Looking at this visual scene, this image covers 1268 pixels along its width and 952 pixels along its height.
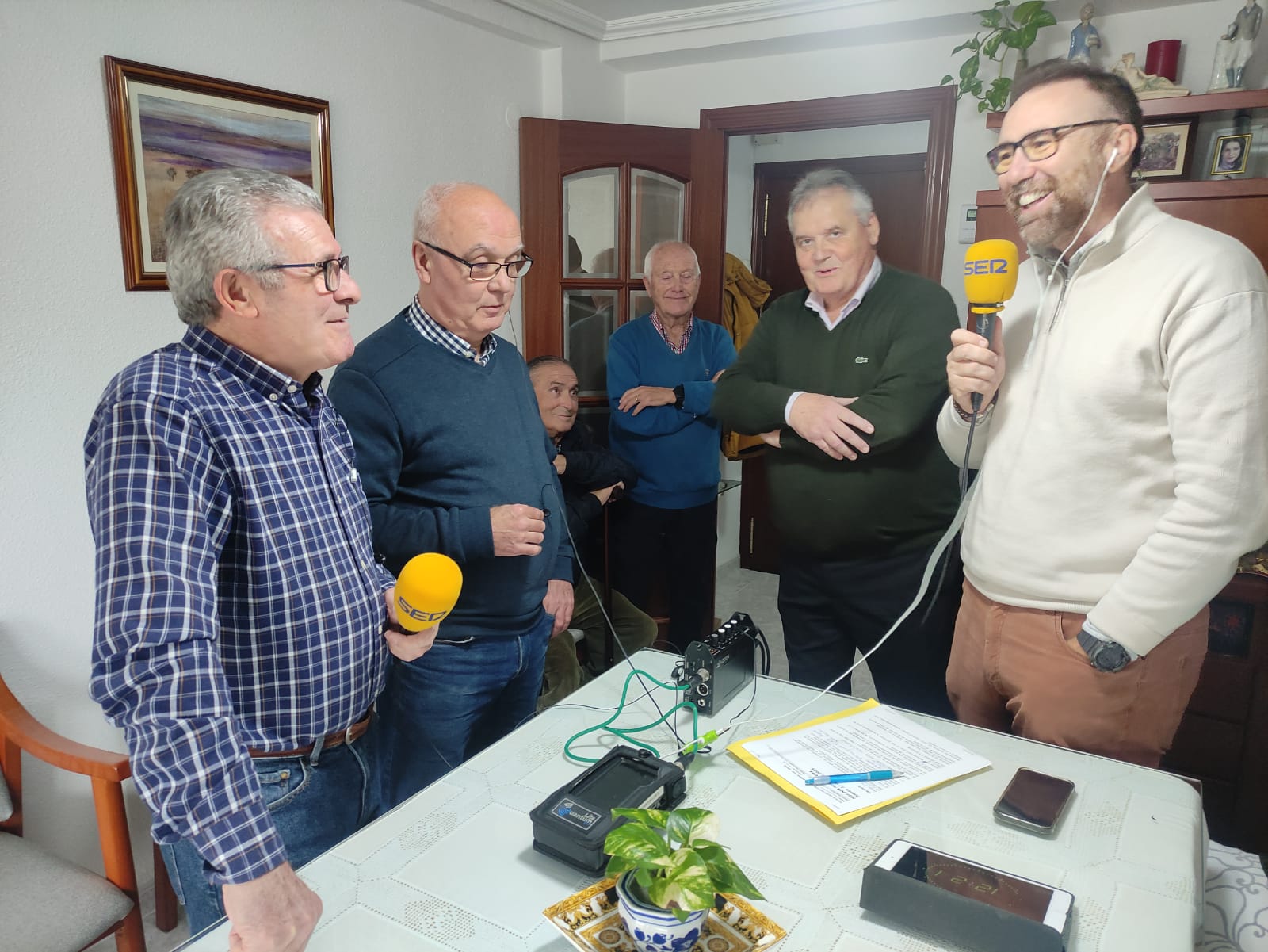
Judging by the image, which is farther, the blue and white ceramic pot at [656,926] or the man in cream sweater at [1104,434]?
the man in cream sweater at [1104,434]

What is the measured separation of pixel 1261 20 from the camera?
7.75 ft

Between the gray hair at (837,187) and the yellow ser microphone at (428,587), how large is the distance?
113 centimetres

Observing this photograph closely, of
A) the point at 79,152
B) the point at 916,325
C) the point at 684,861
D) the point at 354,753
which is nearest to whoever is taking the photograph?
the point at 684,861

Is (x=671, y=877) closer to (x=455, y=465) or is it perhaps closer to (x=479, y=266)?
(x=455, y=465)

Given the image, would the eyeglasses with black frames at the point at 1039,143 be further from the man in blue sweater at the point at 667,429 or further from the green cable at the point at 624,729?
the man in blue sweater at the point at 667,429

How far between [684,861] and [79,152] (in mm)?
2000

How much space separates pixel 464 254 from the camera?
1.54 meters

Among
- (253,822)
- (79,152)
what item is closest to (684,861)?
(253,822)

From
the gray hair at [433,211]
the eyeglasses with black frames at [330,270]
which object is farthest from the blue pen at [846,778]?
the gray hair at [433,211]

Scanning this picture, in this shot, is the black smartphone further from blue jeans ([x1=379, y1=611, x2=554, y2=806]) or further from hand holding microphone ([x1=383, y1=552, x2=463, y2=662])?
blue jeans ([x1=379, y1=611, x2=554, y2=806])

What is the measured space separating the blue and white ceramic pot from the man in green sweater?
110 centimetres

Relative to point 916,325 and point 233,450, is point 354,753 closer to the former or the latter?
point 233,450

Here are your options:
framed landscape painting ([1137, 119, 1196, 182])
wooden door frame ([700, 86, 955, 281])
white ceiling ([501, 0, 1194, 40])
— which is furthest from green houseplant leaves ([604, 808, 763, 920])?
white ceiling ([501, 0, 1194, 40])

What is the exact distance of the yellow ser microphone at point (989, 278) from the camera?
4.31 ft
